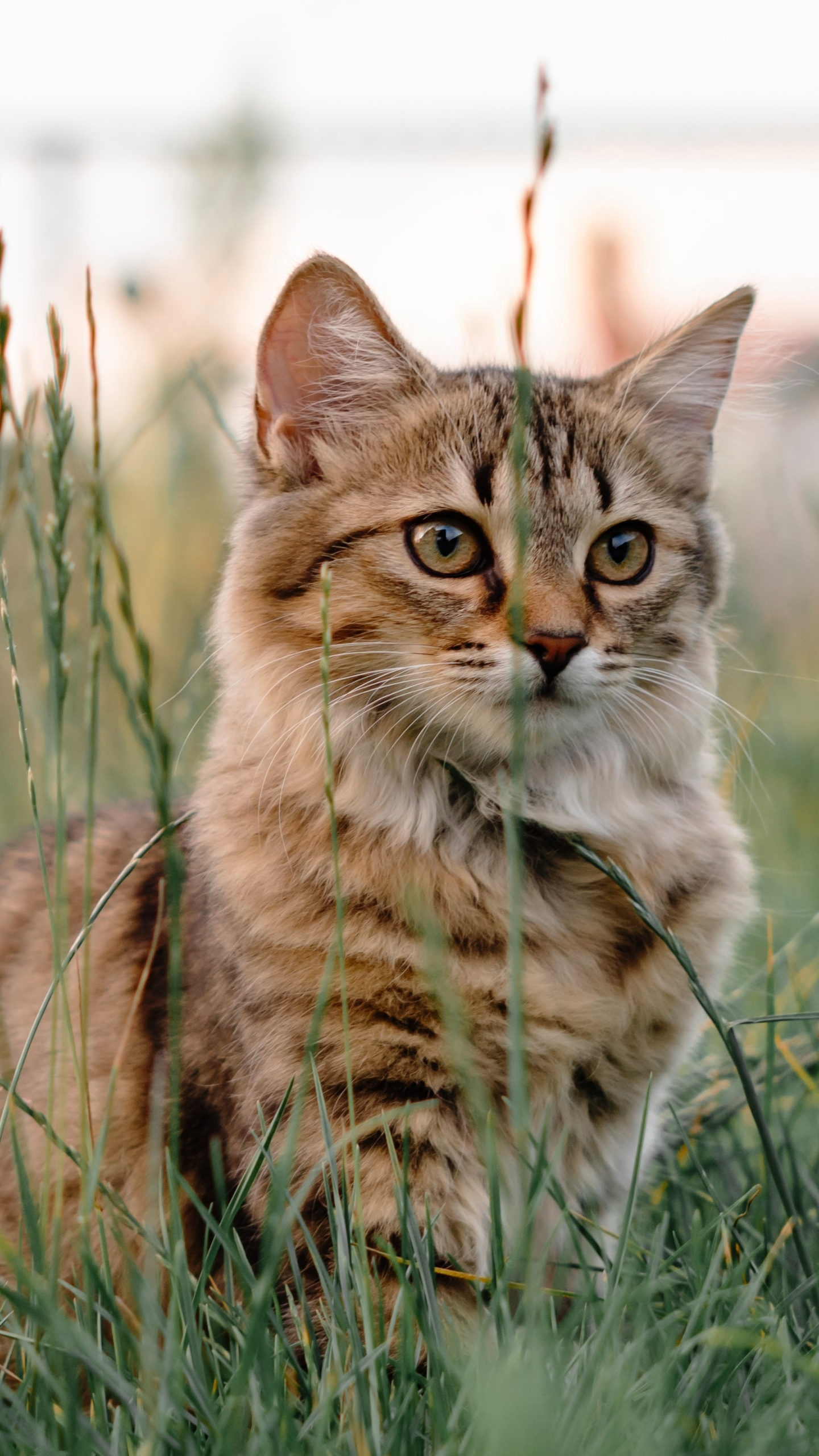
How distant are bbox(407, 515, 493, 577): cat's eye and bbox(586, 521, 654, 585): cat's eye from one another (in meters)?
0.19

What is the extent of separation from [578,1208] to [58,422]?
1.39 m

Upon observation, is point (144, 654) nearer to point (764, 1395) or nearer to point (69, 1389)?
point (69, 1389)

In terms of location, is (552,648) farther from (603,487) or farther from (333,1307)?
(333,1307)

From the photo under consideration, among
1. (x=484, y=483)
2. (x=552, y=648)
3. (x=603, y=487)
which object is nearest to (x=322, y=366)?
(x=484, y=483)

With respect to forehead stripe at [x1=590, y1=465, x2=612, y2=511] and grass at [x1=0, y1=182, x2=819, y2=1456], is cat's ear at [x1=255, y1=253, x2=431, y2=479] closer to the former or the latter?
forehead stripe at [x1=590, y1=465, x2=612, y2=511]

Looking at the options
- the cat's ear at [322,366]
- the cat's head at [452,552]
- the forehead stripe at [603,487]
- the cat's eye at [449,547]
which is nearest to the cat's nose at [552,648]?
the cat's head at [452,552]

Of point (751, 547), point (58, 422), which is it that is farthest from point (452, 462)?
point (751, 547)

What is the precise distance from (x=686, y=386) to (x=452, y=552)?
693mm

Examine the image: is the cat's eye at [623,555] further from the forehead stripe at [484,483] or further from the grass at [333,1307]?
the grass at [333,1307]

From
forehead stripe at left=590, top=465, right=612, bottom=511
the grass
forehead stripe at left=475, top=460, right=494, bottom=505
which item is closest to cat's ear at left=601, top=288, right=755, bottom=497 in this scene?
forehead stripe at left=590, top=465, right=612, bottom=511

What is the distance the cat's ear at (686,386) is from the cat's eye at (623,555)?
8.1 inches

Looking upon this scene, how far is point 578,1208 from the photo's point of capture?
1.74 metres

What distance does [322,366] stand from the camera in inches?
74.6

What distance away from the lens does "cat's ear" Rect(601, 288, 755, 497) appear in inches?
79.4
